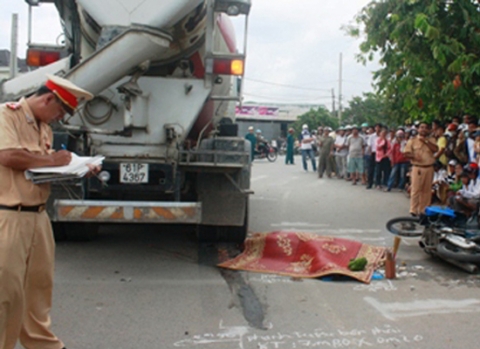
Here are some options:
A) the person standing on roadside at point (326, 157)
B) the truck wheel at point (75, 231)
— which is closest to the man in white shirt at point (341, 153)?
the person standing on roadside at point (326, 157)

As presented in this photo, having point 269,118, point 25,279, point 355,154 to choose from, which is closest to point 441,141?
point 355,154

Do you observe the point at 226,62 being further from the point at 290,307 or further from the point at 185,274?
the point at 290,307

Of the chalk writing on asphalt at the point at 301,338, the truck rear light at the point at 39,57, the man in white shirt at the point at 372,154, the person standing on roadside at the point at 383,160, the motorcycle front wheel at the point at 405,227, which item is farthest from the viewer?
the man in white shirt at the point at 372,154

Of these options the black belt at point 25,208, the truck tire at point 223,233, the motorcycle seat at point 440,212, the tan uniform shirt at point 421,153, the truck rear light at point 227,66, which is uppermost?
the truck rear light at point 227,66

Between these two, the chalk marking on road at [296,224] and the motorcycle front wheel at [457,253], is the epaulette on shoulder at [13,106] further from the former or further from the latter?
the chalk marking on road at [296,224]

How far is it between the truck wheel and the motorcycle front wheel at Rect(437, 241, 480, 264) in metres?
4.10

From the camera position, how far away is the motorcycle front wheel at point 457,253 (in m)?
5.76

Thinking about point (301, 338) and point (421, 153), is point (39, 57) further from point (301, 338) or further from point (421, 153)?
point (421, 153)

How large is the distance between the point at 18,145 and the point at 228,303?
8.07 ft

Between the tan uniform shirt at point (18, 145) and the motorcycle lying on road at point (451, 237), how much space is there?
14.1 feet

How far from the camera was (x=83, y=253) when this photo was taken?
21.6 feet

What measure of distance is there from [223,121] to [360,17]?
10.5 ft

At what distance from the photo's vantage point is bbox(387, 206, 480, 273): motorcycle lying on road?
5.85 metres

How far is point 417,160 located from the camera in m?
8.91
